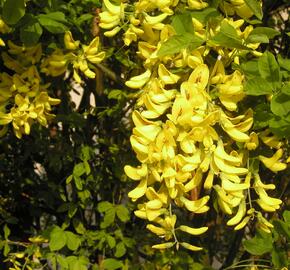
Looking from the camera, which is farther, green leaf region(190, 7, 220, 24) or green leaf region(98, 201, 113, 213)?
green leaf region(98, 201, 113, 213)

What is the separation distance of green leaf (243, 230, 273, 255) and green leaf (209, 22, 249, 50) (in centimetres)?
54

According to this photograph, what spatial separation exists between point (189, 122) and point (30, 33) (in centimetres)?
54

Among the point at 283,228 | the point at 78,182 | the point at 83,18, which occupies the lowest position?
the point at 78,182

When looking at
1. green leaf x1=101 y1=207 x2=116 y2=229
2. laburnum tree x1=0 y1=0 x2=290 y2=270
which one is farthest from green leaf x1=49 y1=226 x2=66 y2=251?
green leaf x1=101 y1=207 x2=116 y2=229

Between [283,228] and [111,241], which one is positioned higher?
[283,228]

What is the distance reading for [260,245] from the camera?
143 cm

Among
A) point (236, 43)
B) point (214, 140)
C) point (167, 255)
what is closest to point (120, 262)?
point (167, 255)

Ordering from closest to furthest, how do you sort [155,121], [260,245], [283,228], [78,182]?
[155,121] → [283,228] → [260,245] → [78,182]

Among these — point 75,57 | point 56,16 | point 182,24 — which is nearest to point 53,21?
point 56,16

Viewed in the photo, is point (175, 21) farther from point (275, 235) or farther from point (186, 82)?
point (275, 235)

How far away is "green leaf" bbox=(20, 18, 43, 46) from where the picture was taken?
138cm

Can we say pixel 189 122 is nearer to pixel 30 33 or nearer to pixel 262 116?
pixel 262 116

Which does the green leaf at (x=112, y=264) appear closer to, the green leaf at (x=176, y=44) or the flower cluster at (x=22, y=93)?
the flower cluster at (x=22, y=93)

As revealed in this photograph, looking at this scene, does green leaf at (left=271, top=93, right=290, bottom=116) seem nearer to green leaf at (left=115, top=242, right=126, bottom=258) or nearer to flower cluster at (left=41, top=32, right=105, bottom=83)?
flower cluster at (left=41, top=32, right=105, bottom=83)
